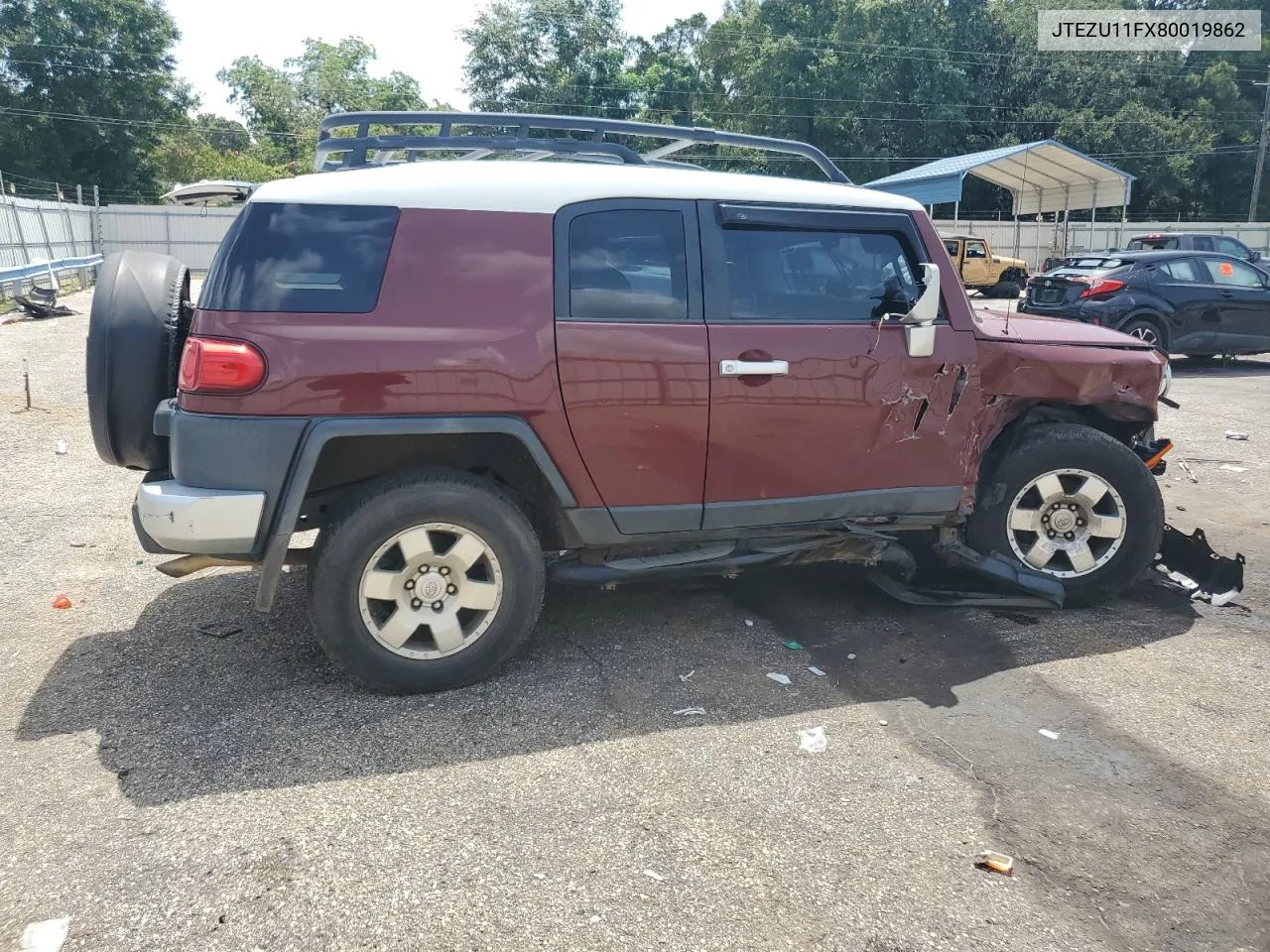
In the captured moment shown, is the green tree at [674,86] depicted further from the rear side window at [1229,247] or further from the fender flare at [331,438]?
the fender flare at [331,438]

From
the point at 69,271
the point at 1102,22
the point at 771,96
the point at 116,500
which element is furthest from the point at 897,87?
the point at 116,500

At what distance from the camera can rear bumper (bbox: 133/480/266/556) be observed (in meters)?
3.48

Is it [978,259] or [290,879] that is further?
[978,259]

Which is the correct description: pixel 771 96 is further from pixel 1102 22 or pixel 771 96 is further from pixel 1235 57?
pixel 1235 57

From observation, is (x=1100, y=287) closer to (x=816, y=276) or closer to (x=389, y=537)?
(x=816, y=276)

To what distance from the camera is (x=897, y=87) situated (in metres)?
45.5

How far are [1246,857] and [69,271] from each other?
91.4 feet

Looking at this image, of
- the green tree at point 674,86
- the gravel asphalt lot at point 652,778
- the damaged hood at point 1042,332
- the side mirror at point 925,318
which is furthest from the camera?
the green tree at point 674,86

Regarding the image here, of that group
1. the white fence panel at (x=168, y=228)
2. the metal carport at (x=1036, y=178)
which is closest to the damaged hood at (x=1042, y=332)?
the metal carport at (x=1036, y=178)

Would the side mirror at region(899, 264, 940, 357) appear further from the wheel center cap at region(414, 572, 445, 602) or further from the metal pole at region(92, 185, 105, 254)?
the metal pole at region(92, 185, 105, 254)

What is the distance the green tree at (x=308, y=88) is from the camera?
6494 centimetres

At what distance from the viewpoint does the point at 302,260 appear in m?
3.54

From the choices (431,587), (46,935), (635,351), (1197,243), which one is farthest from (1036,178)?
(46,935)

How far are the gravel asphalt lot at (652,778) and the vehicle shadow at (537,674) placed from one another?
16 millimetres
